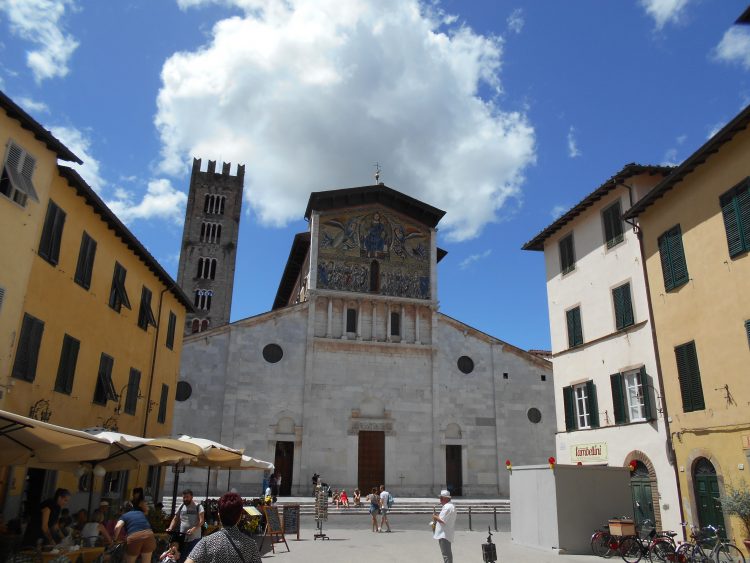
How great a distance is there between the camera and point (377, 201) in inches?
1468

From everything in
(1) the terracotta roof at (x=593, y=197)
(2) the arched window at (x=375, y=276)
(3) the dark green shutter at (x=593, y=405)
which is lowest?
(3) the dark green shutter at (x=593, y=405)

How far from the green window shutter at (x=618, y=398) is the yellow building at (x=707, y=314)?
6.08 feet

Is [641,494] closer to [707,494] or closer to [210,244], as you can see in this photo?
[707,494]

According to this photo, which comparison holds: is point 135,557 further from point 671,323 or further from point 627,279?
point 627,279

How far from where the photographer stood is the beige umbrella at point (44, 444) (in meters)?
8.40

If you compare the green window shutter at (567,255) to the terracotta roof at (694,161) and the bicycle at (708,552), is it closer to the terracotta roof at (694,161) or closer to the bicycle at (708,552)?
the terracotta roof at (694,161)

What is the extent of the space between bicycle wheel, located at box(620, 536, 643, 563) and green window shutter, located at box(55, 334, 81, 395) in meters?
14.2

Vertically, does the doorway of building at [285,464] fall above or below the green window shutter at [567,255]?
below

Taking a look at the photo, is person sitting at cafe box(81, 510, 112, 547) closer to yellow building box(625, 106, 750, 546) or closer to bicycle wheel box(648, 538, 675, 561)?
bicycle wheel box(648, 538, 675, 561)

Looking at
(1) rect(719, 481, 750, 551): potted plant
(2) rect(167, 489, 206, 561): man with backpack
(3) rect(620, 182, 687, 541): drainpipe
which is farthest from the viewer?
(3) rect(620, 182, 687, 541): drainpipe

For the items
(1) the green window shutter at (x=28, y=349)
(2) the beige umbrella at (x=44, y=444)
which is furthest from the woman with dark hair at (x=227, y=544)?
(1) the green window shutter at (x=28, y=349)

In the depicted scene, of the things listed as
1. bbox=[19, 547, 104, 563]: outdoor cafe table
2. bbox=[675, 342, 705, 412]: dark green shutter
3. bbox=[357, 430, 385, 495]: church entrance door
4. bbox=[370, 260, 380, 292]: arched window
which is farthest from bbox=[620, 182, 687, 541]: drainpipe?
bbox=[357, 430, 385, 495]: church entrance door

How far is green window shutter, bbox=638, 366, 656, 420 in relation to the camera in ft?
54.0

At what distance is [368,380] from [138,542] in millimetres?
24951
